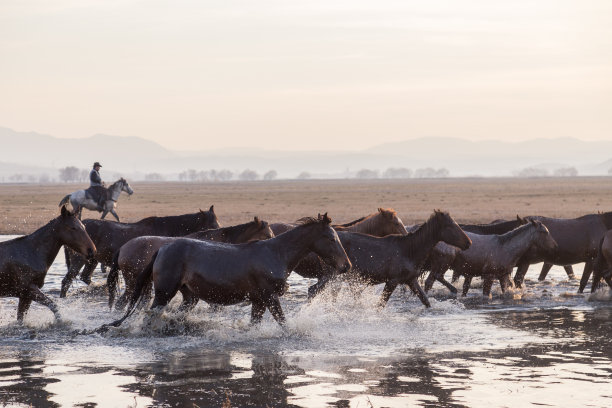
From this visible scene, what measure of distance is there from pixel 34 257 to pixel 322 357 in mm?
4380

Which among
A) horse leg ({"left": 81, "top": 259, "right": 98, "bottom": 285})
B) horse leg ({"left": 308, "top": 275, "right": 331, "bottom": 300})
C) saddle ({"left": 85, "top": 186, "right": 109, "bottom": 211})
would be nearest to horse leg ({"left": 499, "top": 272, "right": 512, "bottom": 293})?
horse leg ({"left": 308, "top": 275, "right": 331, "bottom": 300})

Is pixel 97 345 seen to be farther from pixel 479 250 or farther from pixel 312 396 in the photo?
pixel 479 250

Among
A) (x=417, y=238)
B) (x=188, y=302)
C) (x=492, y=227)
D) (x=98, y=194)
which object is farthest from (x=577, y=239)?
(x=98, y=194)

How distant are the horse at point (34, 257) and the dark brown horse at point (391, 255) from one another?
3934mm

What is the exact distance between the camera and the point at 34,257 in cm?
1158

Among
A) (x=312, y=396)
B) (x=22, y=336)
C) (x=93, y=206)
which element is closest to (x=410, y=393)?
(x=312, y=396)

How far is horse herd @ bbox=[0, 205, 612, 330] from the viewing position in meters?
11.0

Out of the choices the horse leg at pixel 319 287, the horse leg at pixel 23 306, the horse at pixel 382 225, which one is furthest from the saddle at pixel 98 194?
the horse leg at pixel 23 306

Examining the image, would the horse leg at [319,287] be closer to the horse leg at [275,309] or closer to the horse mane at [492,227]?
the horse leg at [275,309]

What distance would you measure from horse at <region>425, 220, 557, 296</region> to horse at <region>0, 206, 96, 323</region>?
6.58m

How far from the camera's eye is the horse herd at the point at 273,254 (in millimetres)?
10953

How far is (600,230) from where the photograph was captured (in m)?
17.2

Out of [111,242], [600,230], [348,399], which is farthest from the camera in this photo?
[600,230]

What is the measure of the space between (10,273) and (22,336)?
937 millimetres
